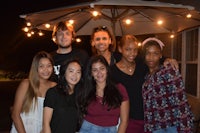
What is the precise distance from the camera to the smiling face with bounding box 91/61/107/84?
12.0ft

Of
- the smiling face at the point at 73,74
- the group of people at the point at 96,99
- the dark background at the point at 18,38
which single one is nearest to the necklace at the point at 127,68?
the group of people at the point at 96,99

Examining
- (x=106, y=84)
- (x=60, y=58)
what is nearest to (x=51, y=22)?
(x=60, y=58)

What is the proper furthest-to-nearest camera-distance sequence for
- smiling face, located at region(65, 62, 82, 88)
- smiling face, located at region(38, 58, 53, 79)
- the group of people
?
smiling face, located at region(38, 58, 53, 79), smiling face, located at region(65, 62, 82, 88), the group of people

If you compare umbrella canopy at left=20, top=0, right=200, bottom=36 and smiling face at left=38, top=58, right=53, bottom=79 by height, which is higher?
umbrella canopy at left=20, top=0, right=200, bottom=36

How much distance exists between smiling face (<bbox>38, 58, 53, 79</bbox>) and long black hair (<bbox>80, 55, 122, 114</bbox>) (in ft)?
1.59

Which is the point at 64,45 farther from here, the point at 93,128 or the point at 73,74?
the point at 93,128

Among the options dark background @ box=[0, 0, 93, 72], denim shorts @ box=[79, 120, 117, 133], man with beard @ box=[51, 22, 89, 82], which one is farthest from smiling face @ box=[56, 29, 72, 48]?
dark background @ box=[0, 0, 93, 72]

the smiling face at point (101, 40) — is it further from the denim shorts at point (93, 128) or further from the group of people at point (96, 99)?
the denim shorts at point (93, 128)

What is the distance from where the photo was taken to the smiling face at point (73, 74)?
3629mm

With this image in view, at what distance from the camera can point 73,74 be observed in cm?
364

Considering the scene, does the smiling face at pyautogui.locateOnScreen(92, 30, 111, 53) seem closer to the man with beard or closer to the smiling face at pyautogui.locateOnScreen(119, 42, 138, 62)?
the man with beard

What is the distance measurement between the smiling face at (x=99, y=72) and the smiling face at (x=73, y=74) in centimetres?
18

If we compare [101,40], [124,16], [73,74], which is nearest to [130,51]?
[101,40]

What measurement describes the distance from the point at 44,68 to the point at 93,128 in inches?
37.6
